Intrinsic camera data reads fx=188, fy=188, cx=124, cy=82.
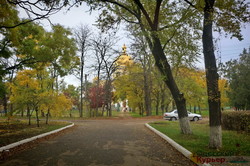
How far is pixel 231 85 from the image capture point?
3688cm

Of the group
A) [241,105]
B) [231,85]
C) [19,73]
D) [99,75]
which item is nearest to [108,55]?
[99,75]

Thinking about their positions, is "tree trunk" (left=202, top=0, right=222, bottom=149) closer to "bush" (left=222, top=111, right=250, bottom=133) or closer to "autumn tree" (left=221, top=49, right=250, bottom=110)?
"bush" (left=222, top=111, right=250, bottom=133)

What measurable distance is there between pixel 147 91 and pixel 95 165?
89.2ft

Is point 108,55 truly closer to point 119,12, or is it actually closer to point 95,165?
point 119,12

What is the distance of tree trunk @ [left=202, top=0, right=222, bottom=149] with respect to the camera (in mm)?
7289

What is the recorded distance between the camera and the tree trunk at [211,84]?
7.29 meters

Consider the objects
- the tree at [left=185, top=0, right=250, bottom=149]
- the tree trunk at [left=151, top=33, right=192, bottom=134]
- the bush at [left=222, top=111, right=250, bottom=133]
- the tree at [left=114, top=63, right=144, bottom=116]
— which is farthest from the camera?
the tree at [left=114, top=63, right=144, bottom=116]

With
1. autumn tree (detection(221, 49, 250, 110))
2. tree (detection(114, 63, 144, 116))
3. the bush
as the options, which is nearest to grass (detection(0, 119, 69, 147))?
the bush

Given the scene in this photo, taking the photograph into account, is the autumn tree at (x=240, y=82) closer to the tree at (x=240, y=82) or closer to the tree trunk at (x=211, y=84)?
the tree at (x=240, y=82)

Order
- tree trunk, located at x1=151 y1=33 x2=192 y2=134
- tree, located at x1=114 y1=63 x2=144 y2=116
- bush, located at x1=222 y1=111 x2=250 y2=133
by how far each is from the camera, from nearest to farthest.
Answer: tree trunk, located at x1=151 y1=33 x2=192 y2=134, bush, located at x1=222 y1=111 x2=250 y2=133, tree, located at x1=114 y1=63 x2=144 y2=116

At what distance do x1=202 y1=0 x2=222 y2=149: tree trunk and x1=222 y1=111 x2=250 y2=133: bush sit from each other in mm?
5466

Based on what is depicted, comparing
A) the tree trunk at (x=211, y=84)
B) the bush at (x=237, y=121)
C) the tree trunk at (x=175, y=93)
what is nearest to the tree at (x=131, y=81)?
the bush at (x=237, y=121)

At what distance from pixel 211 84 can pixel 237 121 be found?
6.88 metres

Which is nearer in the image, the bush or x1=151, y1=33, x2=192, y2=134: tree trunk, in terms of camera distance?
x1=151, y1=33, x2=192, y2=134: tree trunk
